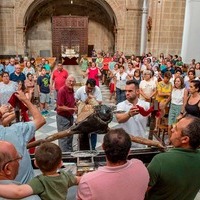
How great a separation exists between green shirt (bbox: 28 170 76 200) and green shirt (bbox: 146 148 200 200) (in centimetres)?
60

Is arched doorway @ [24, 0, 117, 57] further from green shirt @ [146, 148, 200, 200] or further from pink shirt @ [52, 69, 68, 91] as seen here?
green shirt @ [146, 148, 200, 200]

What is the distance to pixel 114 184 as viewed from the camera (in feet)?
5.73

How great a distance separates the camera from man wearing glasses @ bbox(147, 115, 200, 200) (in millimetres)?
2000

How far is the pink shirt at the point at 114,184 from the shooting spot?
173 centimetres

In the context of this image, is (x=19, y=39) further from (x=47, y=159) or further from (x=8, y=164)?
(x=8, y=164)

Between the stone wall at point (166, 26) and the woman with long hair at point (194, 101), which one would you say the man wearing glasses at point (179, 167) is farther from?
the stone wall at point (166, 26)

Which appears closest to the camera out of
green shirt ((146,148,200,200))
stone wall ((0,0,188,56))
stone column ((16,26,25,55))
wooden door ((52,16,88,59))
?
green shirt ((146,148,200,200))

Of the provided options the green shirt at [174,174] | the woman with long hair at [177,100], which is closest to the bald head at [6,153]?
the green shirt at [174,174]

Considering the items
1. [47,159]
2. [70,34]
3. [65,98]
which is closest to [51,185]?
[47,159]

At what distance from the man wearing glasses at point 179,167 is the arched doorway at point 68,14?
68.6ft

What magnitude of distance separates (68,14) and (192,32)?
46.4 feet

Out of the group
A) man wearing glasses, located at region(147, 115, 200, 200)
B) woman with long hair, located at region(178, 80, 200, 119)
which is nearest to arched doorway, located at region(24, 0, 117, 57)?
woman with long hair, located at region(178, 80, 200, 119)

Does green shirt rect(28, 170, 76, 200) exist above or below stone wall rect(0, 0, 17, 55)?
below

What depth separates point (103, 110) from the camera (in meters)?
2.46
